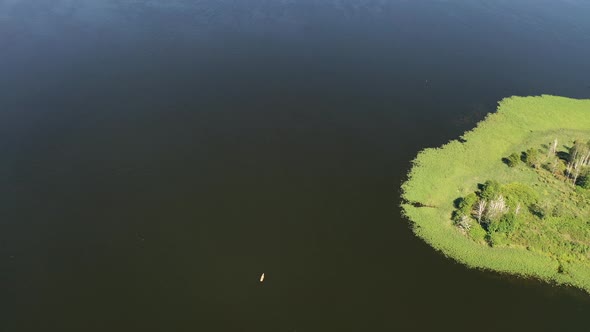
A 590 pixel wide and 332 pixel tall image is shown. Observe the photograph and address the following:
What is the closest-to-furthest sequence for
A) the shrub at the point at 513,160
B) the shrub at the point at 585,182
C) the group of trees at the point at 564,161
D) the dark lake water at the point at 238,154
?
the dark lake water at the point at 238,154 → the shrub at the point at 585,182 → the group of trees at the point at 564,161 → the shrub at the point at 513,160

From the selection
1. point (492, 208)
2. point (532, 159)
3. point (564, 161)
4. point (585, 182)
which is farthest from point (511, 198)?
point (564, 161)

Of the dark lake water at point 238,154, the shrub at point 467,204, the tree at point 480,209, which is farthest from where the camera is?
the shrub at point 467,204

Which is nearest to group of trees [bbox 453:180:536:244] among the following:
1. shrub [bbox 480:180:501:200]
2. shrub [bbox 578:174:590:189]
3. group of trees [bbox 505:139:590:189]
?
shrub [bbox 480:180:501:200]

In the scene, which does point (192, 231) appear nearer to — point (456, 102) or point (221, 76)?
point (221, 76)

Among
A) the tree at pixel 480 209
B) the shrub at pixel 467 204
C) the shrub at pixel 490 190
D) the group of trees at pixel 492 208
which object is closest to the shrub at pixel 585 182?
the group of trees at pixel 492 208

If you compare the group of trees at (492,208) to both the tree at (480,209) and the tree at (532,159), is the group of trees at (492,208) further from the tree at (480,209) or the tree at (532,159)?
the tree at (532,159)

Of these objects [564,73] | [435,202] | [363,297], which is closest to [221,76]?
[435,202]
